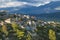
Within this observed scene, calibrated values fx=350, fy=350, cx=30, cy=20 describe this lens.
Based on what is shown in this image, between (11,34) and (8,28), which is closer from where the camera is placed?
(11,34)

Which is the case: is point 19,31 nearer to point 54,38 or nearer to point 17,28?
point 17,28

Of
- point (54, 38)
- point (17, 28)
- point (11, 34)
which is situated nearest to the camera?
point (54, 38)

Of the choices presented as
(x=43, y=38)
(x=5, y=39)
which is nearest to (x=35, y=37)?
(x=43, y=38)

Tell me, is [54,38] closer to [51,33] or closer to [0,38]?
[51,33]

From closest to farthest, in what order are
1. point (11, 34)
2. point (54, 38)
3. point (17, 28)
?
point (54, 38) < point (11, 34) < point (17, 28)

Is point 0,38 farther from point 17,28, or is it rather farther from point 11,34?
point 17,28

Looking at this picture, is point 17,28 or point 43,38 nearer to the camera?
point 43,38

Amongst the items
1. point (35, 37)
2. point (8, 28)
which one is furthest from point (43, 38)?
point (8, 28)

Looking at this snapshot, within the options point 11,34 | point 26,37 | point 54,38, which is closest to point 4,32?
point 11,34
